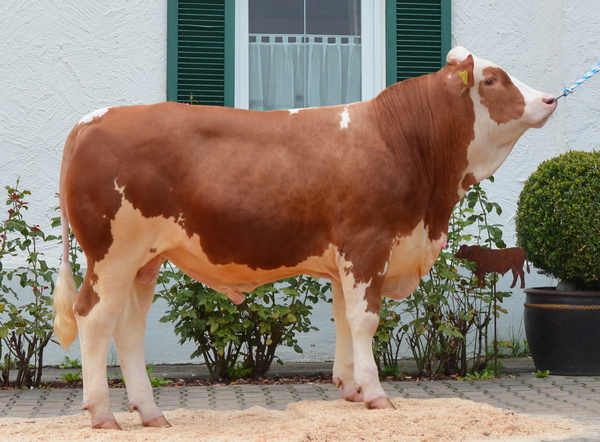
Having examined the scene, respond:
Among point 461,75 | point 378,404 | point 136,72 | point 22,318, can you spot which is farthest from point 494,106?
point 136,72

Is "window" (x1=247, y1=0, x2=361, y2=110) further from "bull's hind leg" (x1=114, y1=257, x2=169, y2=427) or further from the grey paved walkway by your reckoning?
"bull's hind leg" (x1=114, y1=257, x2=169, y2=427)

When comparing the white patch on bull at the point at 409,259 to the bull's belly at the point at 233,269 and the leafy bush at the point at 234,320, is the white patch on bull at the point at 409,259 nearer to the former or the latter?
the bull's belly at the point at 233,269

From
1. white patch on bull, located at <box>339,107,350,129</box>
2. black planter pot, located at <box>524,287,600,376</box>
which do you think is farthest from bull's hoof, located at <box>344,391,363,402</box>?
black planter pot, located at <box>524,287,600,376</box>

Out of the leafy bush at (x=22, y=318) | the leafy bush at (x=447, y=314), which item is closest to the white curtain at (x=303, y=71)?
the leafy bush at (x=447, y=314)

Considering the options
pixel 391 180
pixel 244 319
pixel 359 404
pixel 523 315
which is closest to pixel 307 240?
pixel 391 180

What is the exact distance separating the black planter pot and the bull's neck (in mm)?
2468

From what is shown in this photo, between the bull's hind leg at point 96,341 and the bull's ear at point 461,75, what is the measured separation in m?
2.09

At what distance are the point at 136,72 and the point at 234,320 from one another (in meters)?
2.45

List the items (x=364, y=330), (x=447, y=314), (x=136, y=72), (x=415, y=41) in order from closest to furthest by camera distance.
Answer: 1. (x=364, y=330)
2. (x=447, y=314)
3. (x=136, y=72)
4. (x=415, y=41)

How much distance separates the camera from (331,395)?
6418 mm

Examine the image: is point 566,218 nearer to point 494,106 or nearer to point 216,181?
point 494,106

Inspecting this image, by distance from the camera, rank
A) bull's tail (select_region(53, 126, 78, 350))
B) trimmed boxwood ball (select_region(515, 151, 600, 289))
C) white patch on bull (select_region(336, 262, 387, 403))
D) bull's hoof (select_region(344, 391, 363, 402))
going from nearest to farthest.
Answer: white patch on bull (select_region(336, 262, 387, 403))
bull's tail (select_region(53, 126, 78, 350))
bull's hoof (select_region(344, 391, 363, 402))
trimmed boxwood ball (select_region(515, 151, 600, 289))

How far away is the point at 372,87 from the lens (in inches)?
336

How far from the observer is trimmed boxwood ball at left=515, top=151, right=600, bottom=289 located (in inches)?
278
